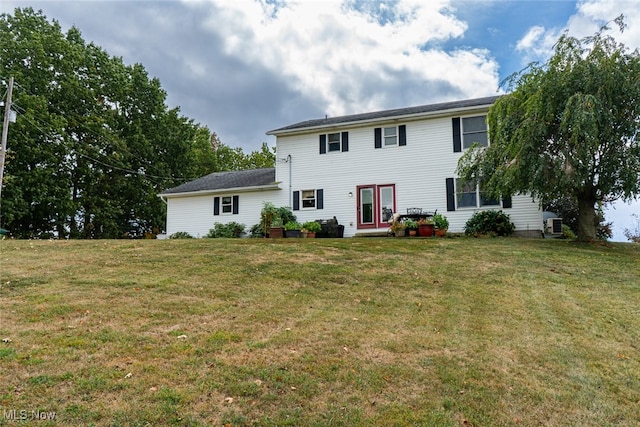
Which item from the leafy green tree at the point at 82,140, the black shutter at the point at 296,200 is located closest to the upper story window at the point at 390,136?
the black shutter at the point at 296,200

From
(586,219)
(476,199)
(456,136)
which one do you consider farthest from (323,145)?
(586,219)

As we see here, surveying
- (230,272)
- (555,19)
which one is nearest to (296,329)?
(230,272)

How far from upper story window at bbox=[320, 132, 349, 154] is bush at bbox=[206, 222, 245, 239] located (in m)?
5.00

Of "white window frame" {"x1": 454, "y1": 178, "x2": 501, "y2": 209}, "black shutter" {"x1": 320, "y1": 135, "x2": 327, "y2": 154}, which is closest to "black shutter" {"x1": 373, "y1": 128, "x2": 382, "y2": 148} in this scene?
"black shutter" {"x1": 320, "y1": 135, "x2": 327, "y2": 154}

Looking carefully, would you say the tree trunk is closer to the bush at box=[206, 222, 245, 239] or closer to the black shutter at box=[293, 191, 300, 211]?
the black shutter at box=[293, 191, 300, 211]

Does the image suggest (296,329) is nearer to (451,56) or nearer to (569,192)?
(569,192)

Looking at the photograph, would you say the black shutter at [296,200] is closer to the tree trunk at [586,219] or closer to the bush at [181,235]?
the bush at [181,235]

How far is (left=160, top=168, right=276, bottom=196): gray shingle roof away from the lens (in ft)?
65.3

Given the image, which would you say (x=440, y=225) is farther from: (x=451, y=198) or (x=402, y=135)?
(x=402, y=135)

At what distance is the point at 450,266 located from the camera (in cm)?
927

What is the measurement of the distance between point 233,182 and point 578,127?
14830mm

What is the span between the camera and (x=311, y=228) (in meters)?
16.7

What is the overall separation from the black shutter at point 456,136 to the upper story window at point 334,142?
4374 mm

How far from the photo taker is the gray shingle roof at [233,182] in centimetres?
1991
